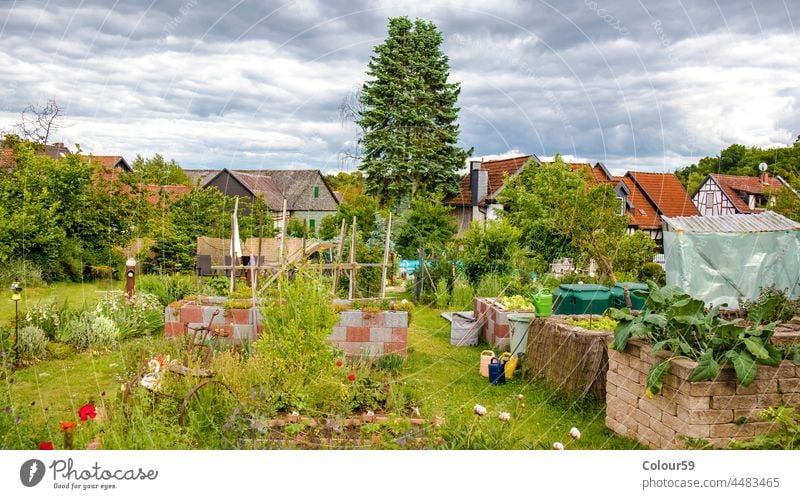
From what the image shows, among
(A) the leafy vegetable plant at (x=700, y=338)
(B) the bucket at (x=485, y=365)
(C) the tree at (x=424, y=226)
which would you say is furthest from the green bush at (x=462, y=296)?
(A) the leafy vegetable plant at (x=700, y=338)

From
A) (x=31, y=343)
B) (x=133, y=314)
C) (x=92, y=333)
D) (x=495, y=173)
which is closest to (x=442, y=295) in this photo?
(x=133, y=314)

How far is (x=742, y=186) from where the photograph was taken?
1109 centimetres

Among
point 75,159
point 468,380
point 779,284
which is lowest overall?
point 468,380

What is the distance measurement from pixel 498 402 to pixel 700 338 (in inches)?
88.9

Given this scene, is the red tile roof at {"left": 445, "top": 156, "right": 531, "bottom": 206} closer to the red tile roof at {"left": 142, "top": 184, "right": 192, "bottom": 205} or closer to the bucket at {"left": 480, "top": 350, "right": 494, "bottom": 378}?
the red tile roof at {"left": 142, "top": 184, "right": 192, "bottom": 205}

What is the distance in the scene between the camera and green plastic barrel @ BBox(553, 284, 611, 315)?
840cm

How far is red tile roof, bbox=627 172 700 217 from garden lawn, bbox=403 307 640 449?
655 centimetres

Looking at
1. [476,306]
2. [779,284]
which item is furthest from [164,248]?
[779,284]


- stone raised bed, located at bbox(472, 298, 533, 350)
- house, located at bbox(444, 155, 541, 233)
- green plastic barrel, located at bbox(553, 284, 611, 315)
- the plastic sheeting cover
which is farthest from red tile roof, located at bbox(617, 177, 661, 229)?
stone raised bed, located at bbox(472, 298, 533, 350)

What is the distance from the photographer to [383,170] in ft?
45.7

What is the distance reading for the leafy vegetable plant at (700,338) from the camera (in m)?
4.11

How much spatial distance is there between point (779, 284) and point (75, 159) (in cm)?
1303

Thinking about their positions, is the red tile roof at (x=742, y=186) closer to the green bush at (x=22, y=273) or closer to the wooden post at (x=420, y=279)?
the wooden post at (x=420, y=279)
